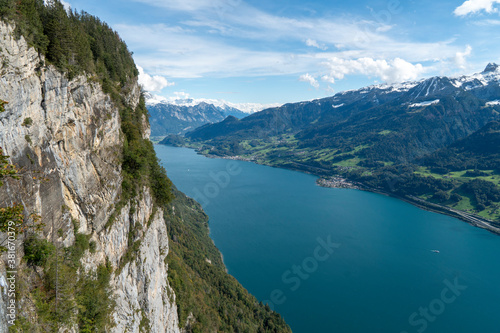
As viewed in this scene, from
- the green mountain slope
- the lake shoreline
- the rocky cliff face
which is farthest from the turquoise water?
the rocky cliff face

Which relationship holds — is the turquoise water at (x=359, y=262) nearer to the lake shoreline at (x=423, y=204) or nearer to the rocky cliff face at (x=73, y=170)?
the lake shoreline at (x=423, y=204)

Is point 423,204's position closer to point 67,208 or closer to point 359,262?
point 359,262

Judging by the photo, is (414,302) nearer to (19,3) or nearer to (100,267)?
(100,267)

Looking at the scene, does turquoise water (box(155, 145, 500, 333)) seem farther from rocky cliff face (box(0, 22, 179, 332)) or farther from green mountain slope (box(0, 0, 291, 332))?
rocky cliff face (box(0, 22, 179, 332))

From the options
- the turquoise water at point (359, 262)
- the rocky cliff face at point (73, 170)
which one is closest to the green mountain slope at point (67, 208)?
the rocky cliff face at point (73, 170)

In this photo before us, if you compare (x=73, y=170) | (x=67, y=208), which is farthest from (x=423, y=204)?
(x=67, y=208)

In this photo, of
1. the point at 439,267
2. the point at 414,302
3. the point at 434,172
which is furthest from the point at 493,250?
the point at 434,172
